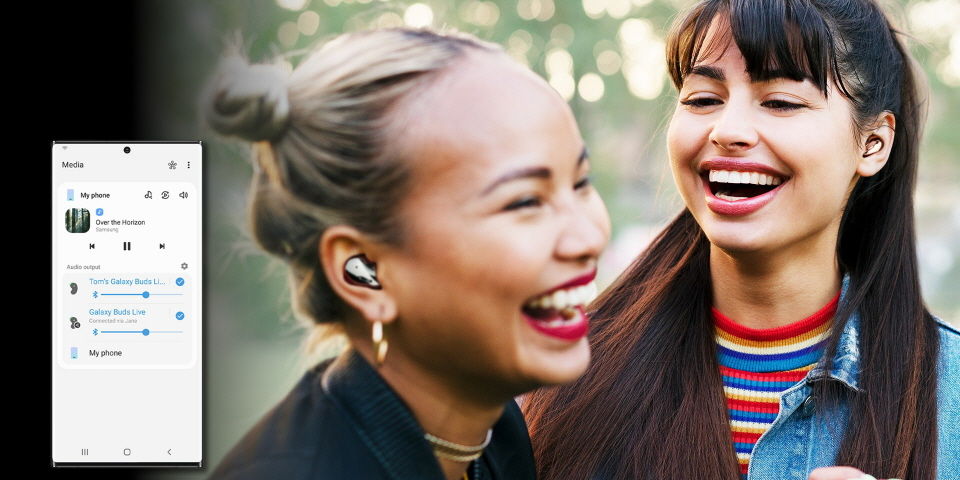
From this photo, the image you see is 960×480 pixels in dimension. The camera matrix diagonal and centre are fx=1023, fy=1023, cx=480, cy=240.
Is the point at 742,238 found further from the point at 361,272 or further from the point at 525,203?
the point at 361,272

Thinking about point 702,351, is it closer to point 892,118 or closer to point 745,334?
point 745,334

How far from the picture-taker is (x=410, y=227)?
4.36ft

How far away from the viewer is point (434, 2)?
5.66 meters

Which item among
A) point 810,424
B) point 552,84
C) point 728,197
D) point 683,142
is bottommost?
point 810,424

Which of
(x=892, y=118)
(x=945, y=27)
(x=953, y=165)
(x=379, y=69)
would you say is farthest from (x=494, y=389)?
(x=953, y=165)

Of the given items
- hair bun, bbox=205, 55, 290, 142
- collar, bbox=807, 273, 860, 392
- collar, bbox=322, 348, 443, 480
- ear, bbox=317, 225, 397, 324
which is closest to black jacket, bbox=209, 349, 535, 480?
collar, bbox=322, 348, 443, 480

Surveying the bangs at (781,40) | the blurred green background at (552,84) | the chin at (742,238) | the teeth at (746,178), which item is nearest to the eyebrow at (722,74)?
the bangs at (781,40)

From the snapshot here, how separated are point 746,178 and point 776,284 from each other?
0.89 feet

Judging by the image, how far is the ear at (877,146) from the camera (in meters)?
2.21

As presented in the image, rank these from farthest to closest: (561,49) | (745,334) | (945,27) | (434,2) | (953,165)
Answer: (953,165) < (945,27) < (561,49) < (434,2) < (745,334)

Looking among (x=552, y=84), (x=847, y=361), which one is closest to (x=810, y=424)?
(x=847, y=361)

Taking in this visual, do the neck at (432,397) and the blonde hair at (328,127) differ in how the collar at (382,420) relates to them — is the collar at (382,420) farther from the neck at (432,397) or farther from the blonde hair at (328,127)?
the blonde hair at (328,127)

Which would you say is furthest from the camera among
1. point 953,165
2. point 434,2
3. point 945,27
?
point 953,165

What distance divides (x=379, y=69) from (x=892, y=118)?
1.40m
